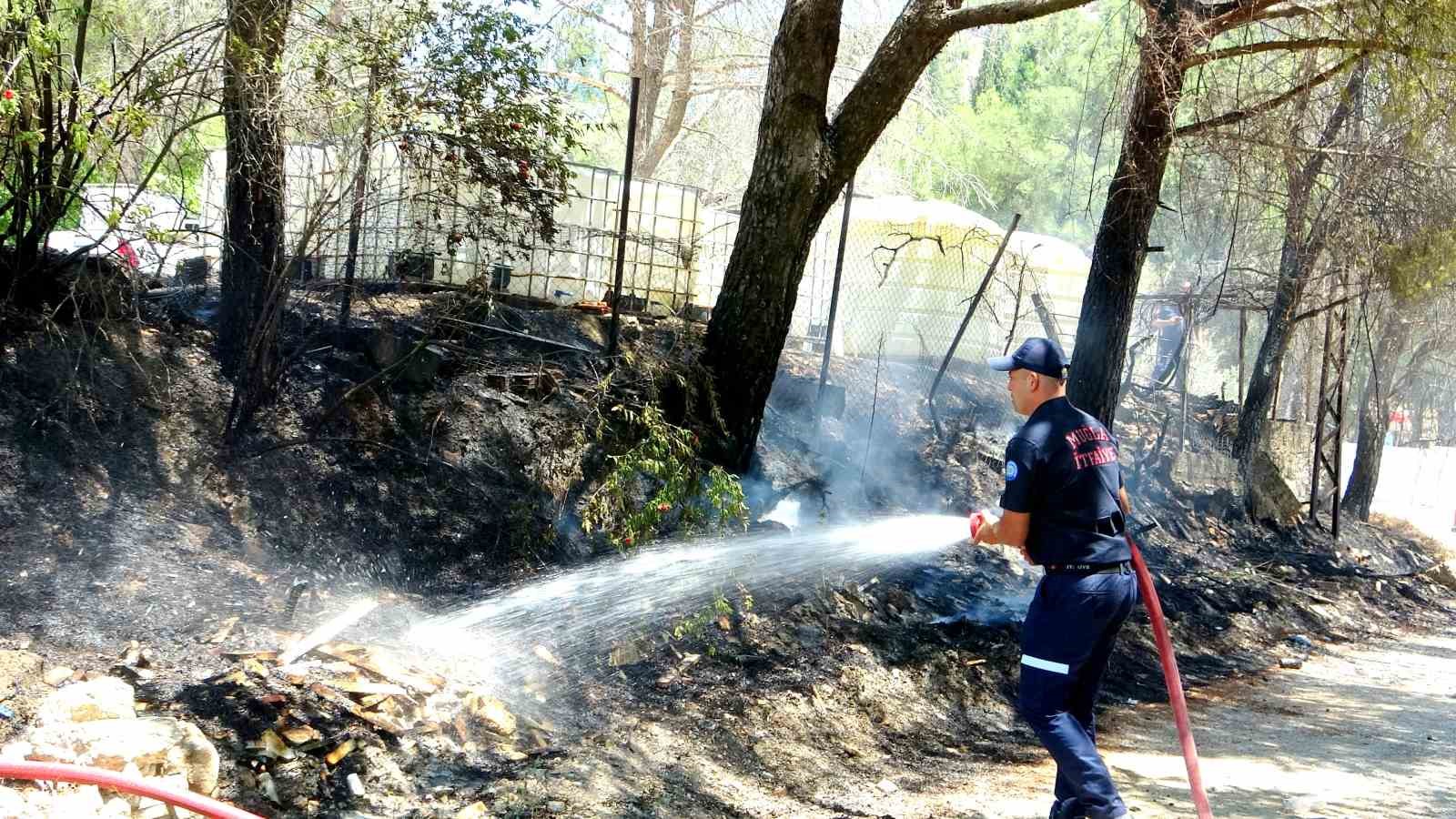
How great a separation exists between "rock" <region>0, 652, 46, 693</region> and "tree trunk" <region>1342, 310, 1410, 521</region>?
16970mm

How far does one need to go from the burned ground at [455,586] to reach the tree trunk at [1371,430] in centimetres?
867

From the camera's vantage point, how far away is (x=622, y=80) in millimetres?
18438

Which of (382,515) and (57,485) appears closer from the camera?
(57,485)

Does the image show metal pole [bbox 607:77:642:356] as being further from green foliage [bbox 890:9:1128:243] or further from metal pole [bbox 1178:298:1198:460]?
green foliage [bbox 890:9:1128:243]

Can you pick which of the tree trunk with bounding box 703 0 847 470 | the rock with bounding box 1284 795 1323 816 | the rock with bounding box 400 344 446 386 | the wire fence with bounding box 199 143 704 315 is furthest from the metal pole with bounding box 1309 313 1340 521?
the rock with bounding box 400 344 446 386

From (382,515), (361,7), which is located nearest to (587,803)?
(382,515)

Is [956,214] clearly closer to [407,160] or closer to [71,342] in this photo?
[407,160]

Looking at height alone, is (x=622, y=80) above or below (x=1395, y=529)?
above

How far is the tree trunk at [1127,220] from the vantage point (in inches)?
326

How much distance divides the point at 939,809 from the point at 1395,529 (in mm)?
16418

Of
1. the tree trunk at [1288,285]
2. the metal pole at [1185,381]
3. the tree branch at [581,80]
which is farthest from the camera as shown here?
the metal pole at [1185,381]

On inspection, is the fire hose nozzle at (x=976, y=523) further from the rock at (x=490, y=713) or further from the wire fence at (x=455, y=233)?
the wire fence at (x=455, y=233)

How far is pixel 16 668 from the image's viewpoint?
431cm

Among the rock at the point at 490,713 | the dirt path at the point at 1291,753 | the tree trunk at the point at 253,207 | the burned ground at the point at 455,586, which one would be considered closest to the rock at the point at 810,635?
the burned ground at the point at 455,586
